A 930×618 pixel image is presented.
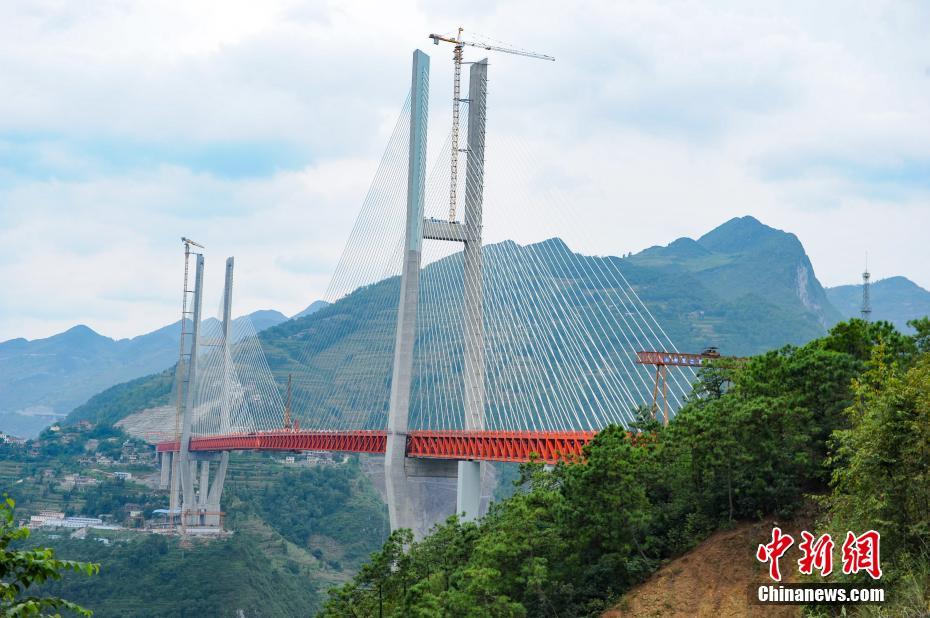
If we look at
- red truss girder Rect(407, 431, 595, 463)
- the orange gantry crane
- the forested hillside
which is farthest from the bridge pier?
the forested hillside

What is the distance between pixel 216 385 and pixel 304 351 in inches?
2008

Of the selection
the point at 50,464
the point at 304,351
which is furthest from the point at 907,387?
the point at 304,351

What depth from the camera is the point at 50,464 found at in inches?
5123

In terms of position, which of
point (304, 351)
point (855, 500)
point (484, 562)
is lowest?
point (484, 562)

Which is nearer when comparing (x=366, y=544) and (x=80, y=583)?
(x=80, y=583)

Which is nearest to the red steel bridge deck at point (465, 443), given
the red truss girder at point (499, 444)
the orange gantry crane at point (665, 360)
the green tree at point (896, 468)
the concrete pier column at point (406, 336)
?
the red truss girder at point (499, 444)

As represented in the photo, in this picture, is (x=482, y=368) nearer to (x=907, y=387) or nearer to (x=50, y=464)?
(x=907, y=387)

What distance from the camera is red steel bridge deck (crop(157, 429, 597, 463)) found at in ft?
121

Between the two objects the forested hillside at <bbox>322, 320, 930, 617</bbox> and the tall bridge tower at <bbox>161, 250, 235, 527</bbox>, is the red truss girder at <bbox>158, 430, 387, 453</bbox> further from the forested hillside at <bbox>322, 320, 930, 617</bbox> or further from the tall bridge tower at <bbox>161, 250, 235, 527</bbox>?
the forested hillside at <bbox>322, 320, 930, 617</bbox>

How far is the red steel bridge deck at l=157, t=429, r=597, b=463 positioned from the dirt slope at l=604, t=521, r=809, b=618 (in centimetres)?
482

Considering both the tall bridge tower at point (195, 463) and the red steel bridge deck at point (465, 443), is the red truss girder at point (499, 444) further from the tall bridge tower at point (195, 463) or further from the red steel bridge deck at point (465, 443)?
the tall bridge tower at point (195, 463)
